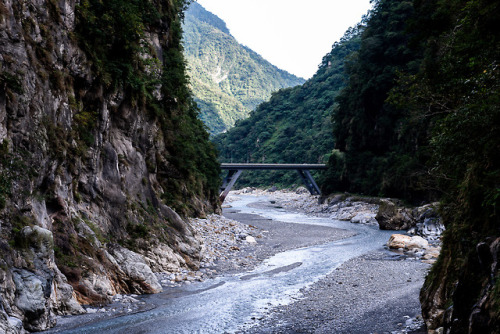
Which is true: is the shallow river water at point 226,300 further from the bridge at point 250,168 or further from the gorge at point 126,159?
the bridge at point 250,168

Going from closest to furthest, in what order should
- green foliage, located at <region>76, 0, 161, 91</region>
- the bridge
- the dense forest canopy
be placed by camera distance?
1. the dense forest canopy
2. green foliage, located at <region>76, 0, 161, 91</region>
3. the bridge

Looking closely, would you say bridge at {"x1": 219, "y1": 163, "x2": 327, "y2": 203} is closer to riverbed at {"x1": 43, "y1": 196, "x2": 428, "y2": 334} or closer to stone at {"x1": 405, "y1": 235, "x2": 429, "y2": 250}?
stone at {"x1": 405, "y1": 235, "x2": 429, "y2": 250}

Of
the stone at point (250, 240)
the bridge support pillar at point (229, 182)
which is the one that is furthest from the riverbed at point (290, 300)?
the bridge support pillar at point (229, 182)

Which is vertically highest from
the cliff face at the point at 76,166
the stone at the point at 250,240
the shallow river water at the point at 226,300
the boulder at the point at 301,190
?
the cliff face at the point at 76,166

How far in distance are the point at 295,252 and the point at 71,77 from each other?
14.8 metres

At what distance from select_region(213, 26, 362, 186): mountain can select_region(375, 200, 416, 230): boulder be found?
55.9 m

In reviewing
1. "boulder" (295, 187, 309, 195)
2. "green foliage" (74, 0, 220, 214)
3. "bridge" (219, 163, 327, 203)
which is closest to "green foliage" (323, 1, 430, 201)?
"bridge" (219, 163, 327, 203)

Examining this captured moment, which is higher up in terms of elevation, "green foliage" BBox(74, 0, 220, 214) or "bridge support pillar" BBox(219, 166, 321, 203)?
"green foliage" BBox(74, 0, 220, 214)

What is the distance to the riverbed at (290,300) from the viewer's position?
29.8ft

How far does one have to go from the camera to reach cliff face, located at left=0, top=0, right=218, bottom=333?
820 centimetres

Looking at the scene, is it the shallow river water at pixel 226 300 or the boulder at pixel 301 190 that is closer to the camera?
the shallow river water at pixel 226 300

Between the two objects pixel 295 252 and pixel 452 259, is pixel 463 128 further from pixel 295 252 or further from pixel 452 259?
pixel 295 252

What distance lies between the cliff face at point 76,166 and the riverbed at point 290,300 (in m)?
1.23

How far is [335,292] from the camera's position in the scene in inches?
485
